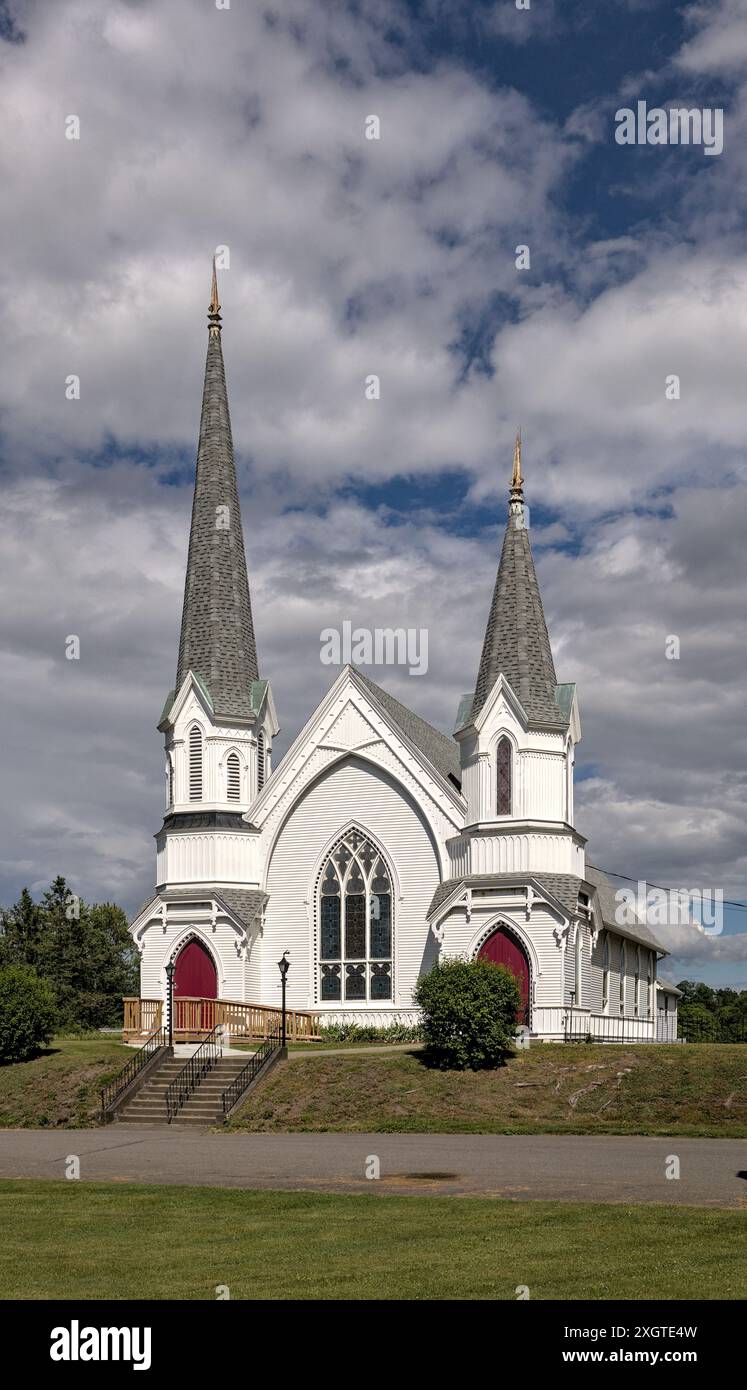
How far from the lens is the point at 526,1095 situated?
96.5 feet

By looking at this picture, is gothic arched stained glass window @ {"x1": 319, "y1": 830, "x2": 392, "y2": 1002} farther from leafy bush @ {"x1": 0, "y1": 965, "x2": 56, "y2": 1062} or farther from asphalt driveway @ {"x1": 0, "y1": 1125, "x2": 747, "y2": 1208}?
asphalt driveway @ {"x1": 0, "y1": 1125, "x2": 747, "y2": 1208}

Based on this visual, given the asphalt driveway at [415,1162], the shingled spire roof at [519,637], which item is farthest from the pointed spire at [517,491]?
the asphalt driveway at [415,1162]

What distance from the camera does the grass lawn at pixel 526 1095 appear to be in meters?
27.1

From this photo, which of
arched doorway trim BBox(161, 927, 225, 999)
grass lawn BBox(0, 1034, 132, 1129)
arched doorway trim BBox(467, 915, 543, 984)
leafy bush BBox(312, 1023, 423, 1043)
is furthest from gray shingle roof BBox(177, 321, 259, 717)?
grass lawn BBox(0, 1034, 132, 1129)

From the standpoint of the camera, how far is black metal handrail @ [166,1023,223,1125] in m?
30.2

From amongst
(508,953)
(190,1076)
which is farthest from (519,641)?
(190,1076)

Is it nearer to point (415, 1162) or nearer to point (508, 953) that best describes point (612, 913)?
point (508, 953)

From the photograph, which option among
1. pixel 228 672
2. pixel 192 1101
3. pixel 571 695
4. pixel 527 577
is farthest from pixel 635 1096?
pixel 228 672

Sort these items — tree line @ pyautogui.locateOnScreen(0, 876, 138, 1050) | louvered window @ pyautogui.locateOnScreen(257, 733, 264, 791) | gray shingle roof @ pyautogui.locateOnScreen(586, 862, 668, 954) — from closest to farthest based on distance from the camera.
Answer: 1. louvered window @ pyautogui.locateOnScreen(257, 733, 264, 791)
2. gray shingle roof @ pyautogui.locateOnScreen(586, 862, 668, 954)
3. tree line @ pyautogui.locateOnScreen(0, 876, 138, 1050)

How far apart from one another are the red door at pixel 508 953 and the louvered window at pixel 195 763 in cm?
1111

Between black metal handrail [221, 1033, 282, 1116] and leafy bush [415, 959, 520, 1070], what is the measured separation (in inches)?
148
